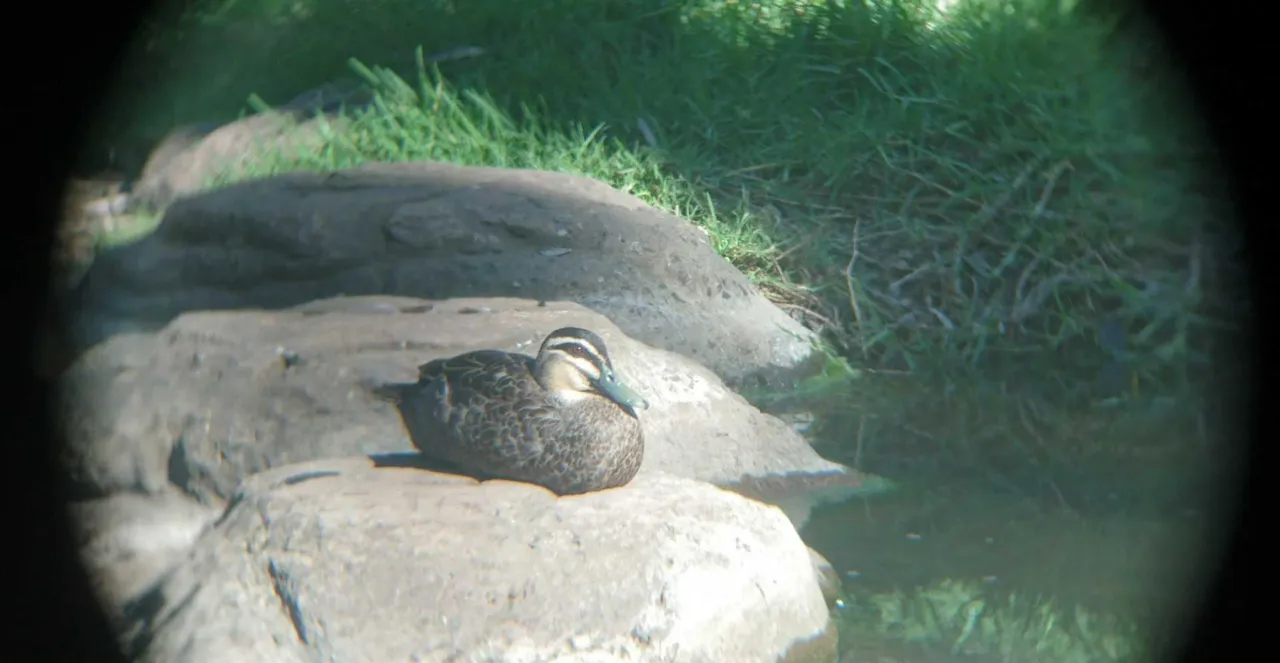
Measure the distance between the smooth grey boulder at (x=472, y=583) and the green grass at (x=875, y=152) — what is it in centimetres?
187

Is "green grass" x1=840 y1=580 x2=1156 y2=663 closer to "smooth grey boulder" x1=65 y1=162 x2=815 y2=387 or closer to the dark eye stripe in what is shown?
the dark eye stripe

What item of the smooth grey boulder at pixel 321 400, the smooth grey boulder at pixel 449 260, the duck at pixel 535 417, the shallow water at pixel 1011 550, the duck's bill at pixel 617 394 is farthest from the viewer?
the smooth grey boulder at pixel 449 260

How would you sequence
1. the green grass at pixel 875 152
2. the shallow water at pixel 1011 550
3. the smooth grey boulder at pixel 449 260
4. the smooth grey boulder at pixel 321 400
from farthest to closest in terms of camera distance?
the green grass at pixel 875 152, the smooth grey boulder at pixel 449 260, the smooth grey boulder at pixel 321 400, the shallow water at pixel 1011 550

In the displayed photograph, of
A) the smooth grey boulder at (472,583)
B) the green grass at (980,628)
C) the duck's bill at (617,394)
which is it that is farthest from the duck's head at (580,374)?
the green grass at (980,628)

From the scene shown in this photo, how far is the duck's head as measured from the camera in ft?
13.0

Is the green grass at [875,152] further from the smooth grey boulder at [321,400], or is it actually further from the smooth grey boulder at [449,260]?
the smooth grey boulder at [321,400]

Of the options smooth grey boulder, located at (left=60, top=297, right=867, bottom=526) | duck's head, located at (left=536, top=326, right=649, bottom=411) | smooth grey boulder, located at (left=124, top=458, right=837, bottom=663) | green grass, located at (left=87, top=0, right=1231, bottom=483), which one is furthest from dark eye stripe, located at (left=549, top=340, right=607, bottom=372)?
green grass, located at (left=87, top=0, right=1231, bottom=483)

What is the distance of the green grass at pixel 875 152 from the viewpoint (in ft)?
19.0

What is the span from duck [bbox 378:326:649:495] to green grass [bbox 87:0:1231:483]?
64.0 inches

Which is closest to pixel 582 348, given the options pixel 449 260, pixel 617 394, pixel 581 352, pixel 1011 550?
pixel 581 352

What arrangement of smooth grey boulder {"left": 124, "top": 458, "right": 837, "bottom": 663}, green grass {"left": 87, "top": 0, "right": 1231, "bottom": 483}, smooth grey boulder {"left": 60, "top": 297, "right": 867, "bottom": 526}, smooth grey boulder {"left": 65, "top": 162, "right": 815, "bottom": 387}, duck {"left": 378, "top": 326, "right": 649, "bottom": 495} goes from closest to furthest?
1. smooth grey boulder {"left": 124, "top": 458, "right": 837, "bottom": 663}
2. duck {"left": 378, "top": 326, "right": 649, "bottom": 495}
3. smooth grey boulder {"left": 60, "top": 297, "right": 867, "bottom": 526}
4. smooth grey boulder {"left": 65, "top": 162, "right": 815, "bottom": 387}
5. green grass {"left": 87, "top": 0, "right": 1231, "bottom": 483}

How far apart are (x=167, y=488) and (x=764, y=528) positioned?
6.26ft

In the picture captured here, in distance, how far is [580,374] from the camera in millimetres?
3969

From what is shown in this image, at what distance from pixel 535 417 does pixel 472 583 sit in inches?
26.0
